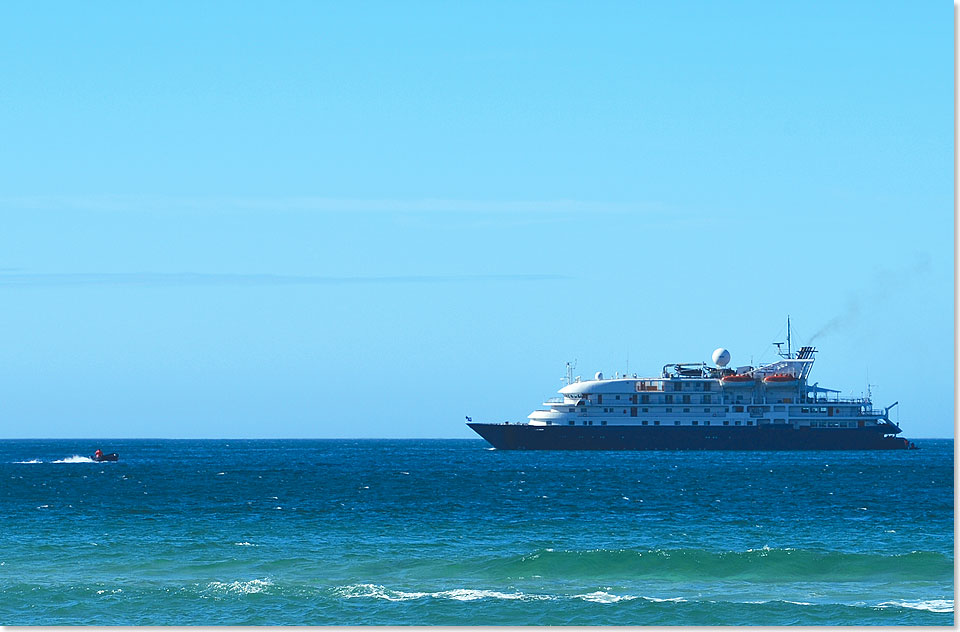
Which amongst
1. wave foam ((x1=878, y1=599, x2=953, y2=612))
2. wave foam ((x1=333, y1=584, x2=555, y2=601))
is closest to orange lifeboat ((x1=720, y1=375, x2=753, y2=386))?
wave foam ((x1=878, y1=599, x2=953, y2=612))

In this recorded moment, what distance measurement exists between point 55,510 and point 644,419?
241ft

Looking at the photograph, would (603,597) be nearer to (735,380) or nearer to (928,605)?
(928,605)

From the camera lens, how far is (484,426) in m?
127

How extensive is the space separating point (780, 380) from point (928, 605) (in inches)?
3750

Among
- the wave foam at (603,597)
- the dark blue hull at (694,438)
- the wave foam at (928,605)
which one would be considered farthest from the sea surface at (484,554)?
the dark blue hull at (694,438)

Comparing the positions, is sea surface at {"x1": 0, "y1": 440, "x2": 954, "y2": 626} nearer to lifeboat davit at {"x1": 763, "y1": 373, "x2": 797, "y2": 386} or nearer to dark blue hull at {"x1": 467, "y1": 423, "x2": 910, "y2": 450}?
dark blue hull at {"x1": 467, "y1": 423, "x2": 910, "y2": 450}

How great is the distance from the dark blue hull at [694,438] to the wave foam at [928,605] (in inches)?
3520

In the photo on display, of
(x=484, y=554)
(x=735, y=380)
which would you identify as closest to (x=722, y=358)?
(x=735, y=380)

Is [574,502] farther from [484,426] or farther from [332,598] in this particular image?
[484,426]

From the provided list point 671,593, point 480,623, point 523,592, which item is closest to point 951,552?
point 671,593

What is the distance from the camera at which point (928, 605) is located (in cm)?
2947

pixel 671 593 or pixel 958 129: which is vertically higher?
pixel 958 129

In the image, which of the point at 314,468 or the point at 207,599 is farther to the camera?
the point at 314,468

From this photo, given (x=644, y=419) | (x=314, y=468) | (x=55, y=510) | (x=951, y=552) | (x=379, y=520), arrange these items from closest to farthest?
(x=951, y=552), (x=379, y=520), (x=55, y=510), (x=314, y=468), (x=644, y=419)
